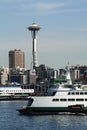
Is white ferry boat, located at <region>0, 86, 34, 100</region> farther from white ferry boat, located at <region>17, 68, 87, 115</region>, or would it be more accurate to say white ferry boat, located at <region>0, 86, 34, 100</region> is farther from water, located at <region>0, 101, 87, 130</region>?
water, located at <region>0, 101, 87, 130</region>

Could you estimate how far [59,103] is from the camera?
7694 centimetres

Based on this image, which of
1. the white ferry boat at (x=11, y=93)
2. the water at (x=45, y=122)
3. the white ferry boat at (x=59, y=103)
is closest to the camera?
the water at (x=45, y=122)

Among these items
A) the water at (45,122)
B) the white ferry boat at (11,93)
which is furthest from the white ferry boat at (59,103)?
the white ferry boat at (11,93)

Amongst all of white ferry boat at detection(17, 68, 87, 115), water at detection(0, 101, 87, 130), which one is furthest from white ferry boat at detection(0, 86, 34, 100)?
water at detection(0, 101, 87, 130)

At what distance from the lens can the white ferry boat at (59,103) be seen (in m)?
76.6

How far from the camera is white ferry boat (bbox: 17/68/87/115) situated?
7656cm

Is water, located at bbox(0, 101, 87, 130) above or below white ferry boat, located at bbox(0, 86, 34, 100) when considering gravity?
above

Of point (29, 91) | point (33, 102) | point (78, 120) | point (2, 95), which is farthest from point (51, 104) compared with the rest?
point (29, 91)

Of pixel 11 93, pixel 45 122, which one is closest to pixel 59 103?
pixel 45 122

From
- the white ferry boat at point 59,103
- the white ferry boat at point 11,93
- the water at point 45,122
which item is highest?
the white ferry boat at point 59,103

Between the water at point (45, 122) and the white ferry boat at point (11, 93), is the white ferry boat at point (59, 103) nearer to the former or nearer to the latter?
the water at point (45, 122)

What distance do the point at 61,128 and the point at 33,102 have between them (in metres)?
18.0

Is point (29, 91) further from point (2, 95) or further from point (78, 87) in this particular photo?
point (78, 87)

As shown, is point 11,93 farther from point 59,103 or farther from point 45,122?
point 45,122
